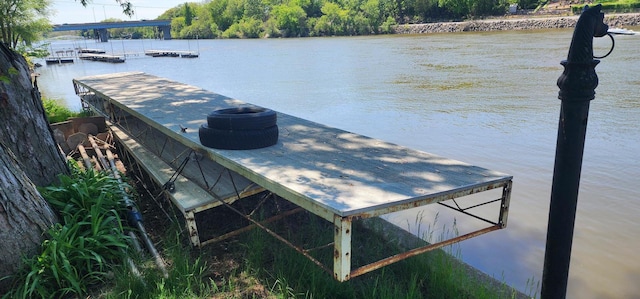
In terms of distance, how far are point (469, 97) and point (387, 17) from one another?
7056 cm

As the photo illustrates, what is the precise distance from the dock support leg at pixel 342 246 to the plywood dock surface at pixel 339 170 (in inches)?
2.5

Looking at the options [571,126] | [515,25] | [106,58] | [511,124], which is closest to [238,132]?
[571,126]

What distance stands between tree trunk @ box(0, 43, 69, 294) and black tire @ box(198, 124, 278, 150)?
60.1 inches

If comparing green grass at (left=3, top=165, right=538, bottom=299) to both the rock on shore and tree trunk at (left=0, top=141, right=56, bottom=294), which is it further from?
the rock on shore

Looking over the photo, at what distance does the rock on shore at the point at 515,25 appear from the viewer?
48062 millimetres

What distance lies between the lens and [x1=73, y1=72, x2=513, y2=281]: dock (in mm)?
3131

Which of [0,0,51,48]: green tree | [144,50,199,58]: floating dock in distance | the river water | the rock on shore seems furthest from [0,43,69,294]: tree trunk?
the rock on shore

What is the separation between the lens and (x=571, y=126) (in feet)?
8.12

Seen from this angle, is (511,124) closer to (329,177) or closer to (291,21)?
(329,177)

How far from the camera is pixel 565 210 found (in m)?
2.61

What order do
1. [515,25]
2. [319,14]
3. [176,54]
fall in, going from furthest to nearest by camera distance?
1. [319,14]
2. [515,25]
3. [176,54]

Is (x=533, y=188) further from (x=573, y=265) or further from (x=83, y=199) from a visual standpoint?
(x=83, y=199)

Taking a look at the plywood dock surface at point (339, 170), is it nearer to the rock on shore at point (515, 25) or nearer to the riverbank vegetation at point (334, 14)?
the rock on shore at point (515, 25)

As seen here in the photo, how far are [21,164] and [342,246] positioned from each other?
10.7 ft
